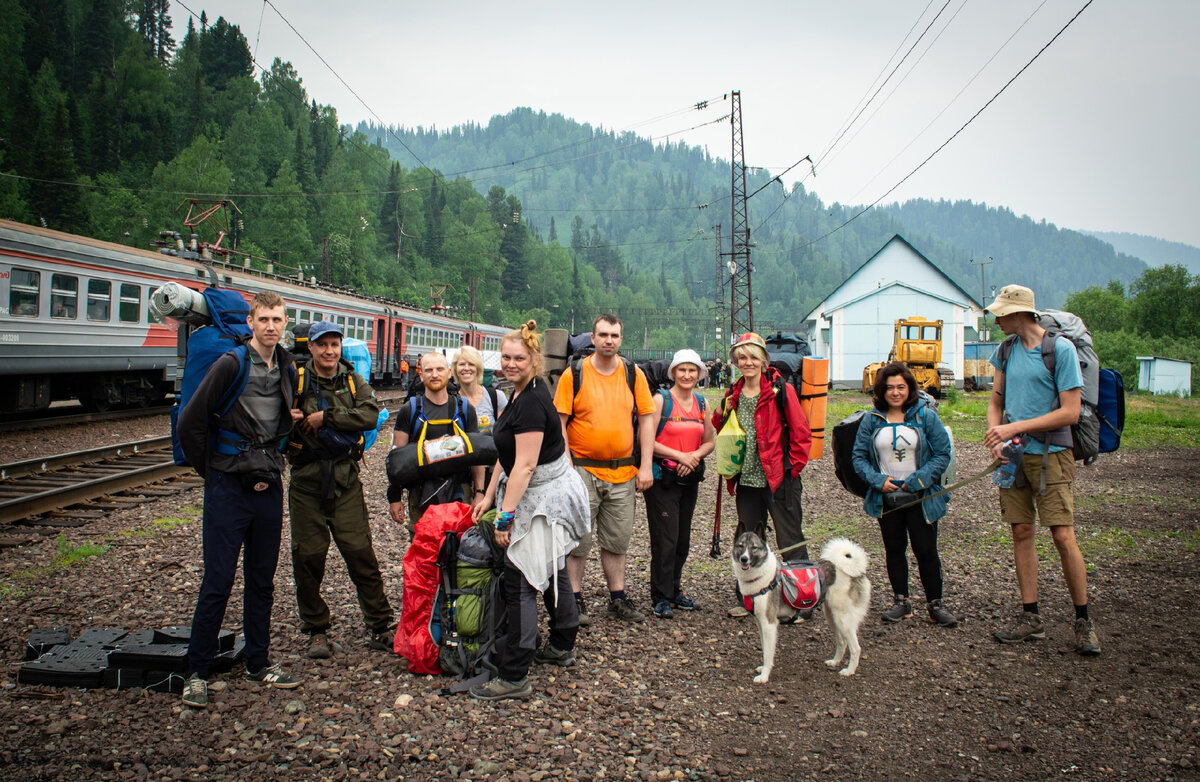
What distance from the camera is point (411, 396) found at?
16.8 ft

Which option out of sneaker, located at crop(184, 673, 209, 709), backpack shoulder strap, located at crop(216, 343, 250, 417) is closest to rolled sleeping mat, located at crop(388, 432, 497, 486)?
backpack shoulder strap, located at crop(216, 343, 250, 417)

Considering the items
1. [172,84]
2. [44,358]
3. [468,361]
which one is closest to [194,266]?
[44,358]

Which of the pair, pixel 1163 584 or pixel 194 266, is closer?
pixel 1163 584

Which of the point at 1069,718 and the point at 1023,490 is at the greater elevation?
the point at 1023,490

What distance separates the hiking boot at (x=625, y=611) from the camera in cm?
536

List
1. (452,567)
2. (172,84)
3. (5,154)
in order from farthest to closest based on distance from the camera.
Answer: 1. (172,84)
2. (5,154)
3. (452,567)

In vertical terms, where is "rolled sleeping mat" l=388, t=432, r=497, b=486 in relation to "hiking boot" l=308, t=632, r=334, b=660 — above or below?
above

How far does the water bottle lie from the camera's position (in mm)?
4715

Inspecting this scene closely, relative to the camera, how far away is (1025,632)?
478 centimetres

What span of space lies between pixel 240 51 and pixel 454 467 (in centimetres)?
8985

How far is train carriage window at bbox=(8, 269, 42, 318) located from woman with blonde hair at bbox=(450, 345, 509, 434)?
12.8 metres

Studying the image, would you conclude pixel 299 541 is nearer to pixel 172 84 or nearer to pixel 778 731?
pixel 778 731

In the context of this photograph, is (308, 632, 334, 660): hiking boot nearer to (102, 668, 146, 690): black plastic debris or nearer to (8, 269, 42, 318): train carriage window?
(102, 668, 146, 690): black plastic debris

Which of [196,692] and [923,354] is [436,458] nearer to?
[196,692]
